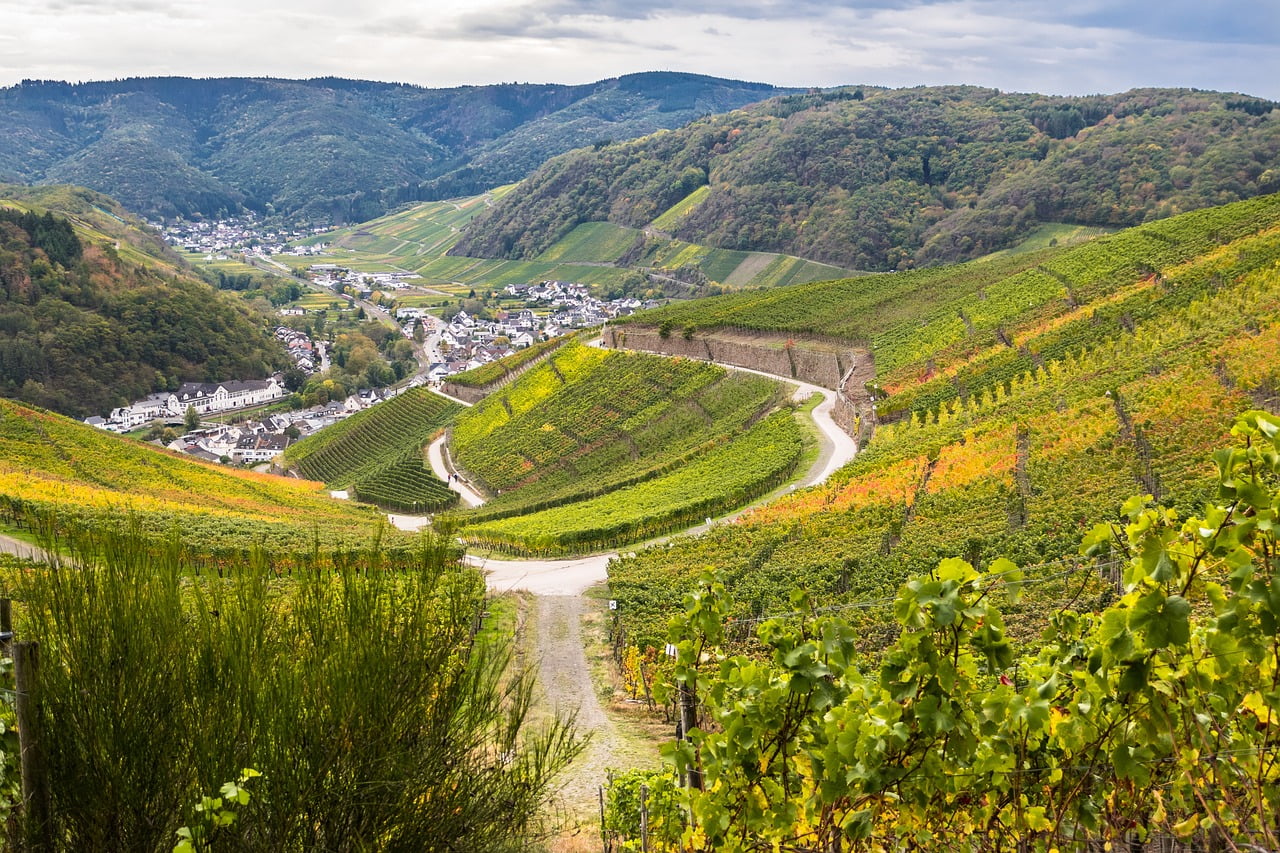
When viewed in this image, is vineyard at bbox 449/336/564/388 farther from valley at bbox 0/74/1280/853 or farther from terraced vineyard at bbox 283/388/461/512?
terraced vineyard at bbox 283/388/461/512

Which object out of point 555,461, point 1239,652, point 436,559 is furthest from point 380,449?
point 1239,652

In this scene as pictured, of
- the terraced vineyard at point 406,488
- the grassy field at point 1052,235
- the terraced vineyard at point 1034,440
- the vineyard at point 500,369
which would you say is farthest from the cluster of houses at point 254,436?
the grassy field at point 1052,235

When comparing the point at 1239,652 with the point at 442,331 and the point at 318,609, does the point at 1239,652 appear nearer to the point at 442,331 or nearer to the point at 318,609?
the point at 318,609

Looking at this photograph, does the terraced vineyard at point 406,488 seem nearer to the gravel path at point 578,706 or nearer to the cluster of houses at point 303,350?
the gravel path at point 578,706

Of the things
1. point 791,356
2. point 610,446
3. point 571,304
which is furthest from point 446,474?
point 571,304

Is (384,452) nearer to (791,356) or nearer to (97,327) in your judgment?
(791,356)

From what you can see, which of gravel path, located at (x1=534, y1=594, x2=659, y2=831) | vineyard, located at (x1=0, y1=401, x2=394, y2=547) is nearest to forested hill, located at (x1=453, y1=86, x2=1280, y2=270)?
vineyard, located at (x1=0, y1=401, x2=394, y2=547)

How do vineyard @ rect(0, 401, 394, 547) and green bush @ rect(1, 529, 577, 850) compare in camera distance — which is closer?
green bush @ rect(1, 529, 577, 850)
